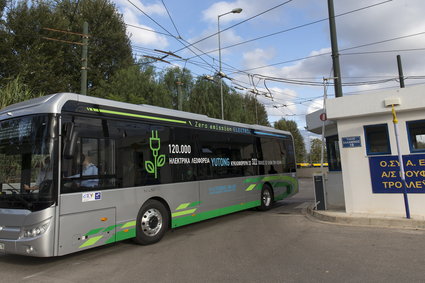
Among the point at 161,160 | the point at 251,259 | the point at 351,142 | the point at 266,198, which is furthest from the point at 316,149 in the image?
the point at 251,259

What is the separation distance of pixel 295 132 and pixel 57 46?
38.7 metres

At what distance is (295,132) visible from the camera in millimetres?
52156

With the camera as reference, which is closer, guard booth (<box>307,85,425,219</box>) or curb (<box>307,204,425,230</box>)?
curb (<box>307,204,425,230</box>)

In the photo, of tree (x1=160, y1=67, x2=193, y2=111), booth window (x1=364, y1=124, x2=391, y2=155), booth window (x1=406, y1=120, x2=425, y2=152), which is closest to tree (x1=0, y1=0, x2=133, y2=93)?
tree (x1=160, y1=67, x2=193, y2=111)

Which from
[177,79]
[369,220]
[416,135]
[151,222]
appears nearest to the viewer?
[151,222]

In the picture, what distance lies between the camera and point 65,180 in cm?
564

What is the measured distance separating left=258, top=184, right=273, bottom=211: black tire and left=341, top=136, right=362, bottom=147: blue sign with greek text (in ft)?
11.5

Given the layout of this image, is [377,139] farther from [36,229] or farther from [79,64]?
[79,64]

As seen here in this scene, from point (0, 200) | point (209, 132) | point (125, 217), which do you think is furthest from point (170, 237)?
point (0, 200)

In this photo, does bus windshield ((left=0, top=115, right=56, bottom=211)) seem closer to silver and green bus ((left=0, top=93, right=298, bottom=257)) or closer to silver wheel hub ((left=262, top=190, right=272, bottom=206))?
silver and green bus ((left=0, top=93, right=298, bottom=257))

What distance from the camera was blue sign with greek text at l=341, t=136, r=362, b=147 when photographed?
31.1 ft

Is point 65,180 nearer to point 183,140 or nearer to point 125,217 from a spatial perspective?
point 125,217

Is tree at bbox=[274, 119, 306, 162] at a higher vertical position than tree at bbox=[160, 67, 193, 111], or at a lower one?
lower

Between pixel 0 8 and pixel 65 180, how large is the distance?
63.1 feet
